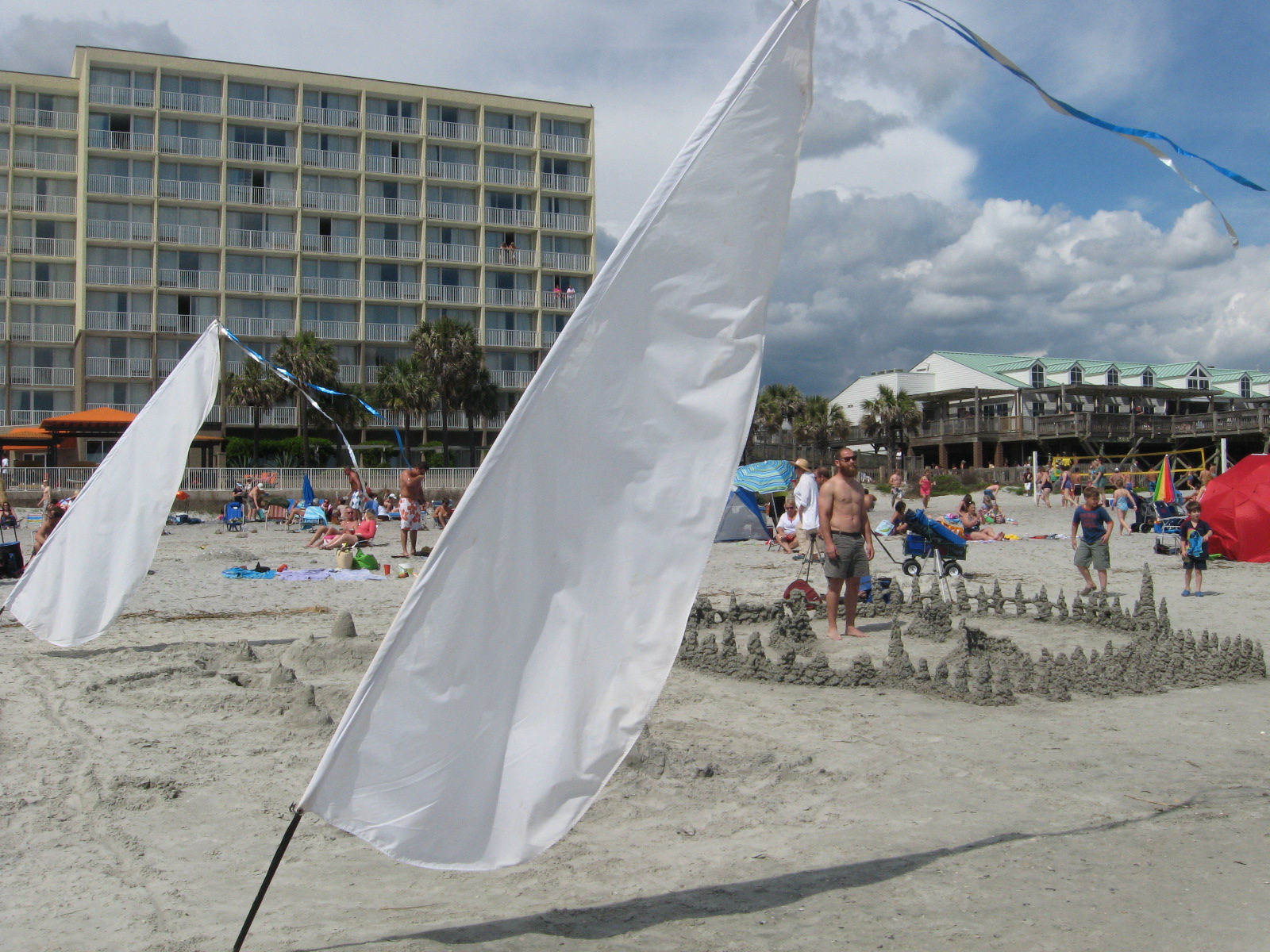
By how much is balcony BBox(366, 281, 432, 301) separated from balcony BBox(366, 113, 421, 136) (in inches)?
306

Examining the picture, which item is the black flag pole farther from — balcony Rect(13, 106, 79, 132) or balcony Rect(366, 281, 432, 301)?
balcony Rect(13, 106, 79, 132)

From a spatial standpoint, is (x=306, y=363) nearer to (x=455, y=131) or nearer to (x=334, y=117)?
(x=334, y=117)

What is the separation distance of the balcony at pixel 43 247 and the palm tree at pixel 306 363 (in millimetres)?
13696

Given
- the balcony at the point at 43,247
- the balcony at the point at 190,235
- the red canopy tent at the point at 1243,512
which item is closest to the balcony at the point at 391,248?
the balcony at the point at 190,235

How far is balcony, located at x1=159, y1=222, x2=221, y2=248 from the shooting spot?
48.7 m

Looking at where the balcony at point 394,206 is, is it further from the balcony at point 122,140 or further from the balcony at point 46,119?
the balcony at point 46,119

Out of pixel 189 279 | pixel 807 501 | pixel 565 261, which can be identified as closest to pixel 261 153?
pixel 189 279

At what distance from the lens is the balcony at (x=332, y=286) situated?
50344 mm

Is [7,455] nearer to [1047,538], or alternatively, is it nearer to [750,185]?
[1047,538]

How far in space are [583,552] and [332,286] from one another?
167ft

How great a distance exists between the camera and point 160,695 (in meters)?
7.27

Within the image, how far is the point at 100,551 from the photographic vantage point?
764cm

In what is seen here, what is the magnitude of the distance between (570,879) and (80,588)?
5.34 meters

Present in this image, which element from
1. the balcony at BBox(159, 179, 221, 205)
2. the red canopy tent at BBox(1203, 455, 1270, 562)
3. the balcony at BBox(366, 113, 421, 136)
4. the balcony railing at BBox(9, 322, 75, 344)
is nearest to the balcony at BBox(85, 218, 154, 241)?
the balcony at BBox(159, 179, 221, 205)
